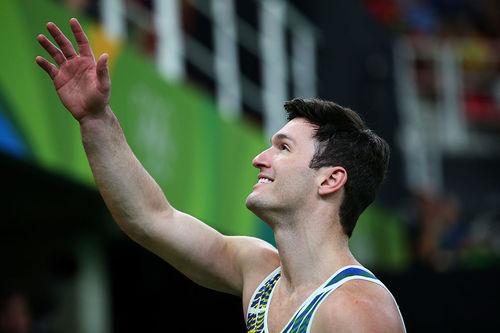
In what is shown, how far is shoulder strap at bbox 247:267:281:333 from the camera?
184 inches

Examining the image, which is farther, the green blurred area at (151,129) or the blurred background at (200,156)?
the blurred background at (200,156)

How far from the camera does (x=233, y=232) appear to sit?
9430 mm

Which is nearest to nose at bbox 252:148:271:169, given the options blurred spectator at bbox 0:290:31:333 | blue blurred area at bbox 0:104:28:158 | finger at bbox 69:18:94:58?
finger at bbox 69:18:94:58

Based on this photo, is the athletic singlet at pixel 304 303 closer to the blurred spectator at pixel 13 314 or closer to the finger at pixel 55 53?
the finger at pixel 55 53

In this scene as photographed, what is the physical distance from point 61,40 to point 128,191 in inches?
27.4

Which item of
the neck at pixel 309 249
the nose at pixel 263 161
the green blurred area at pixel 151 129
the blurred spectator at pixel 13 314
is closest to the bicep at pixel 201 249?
the neck at pixel 309 249

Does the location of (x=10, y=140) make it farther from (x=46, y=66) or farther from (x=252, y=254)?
(x=252, y=254)

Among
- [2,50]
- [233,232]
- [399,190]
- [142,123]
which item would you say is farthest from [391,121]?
[2,50]

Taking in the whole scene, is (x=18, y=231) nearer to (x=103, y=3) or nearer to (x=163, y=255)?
(x=103, y=3)

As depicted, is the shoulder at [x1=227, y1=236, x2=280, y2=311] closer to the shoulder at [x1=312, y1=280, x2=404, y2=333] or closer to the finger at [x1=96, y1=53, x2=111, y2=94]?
the shoulder at [x1=312, y1=280, x2=404, y2=333]

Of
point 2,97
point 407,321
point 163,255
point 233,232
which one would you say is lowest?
point 407,321

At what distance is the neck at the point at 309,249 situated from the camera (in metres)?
4.62

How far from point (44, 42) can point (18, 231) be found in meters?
5.83

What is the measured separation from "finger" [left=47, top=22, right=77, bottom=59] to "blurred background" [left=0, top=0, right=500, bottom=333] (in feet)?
6.53
